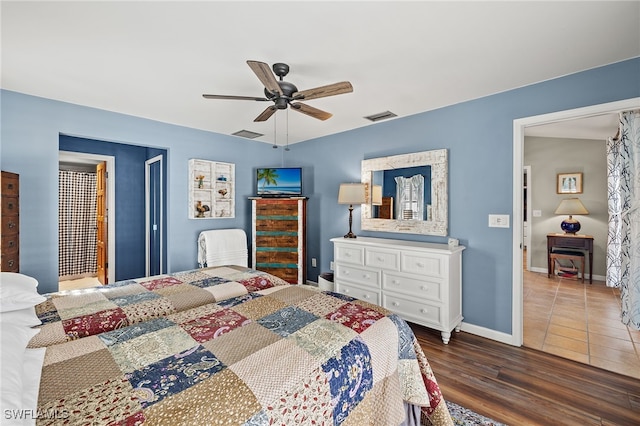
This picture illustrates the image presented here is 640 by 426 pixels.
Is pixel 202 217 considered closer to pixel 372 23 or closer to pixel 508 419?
pixel 372 23

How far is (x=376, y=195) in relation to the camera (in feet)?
12.5

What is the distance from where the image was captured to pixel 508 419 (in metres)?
1.78

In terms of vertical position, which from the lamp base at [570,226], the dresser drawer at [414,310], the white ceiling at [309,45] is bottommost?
the dresser drawer at [414,310]

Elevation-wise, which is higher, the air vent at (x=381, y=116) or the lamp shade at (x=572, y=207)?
the air vent at (x=381, y=116)

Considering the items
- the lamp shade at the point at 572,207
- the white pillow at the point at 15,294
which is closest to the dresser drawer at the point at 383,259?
the white pillow at the point at 15,294

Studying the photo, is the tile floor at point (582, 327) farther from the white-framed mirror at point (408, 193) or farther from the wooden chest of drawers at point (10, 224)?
the wooden chest of drawers at point (10, 224)

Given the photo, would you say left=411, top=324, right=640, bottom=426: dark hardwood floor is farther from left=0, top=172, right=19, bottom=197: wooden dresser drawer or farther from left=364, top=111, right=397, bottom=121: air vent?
left=0, top=172, right=19, bottom=197: wooden dresser drawer

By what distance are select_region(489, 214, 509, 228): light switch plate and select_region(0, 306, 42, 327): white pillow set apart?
136 inches

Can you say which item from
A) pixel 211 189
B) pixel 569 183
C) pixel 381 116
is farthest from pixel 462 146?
pixel 569 183

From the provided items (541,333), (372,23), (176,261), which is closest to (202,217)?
(176,261)

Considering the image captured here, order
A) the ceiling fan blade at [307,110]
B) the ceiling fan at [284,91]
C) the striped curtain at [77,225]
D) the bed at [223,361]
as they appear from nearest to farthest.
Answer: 1. the bed at [223,361]
2. the ceiling fan at [284,91]
3. the ceiling fan blade at [307,110]
4. the striped curtain at [77,225]

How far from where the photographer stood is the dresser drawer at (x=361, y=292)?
326cm

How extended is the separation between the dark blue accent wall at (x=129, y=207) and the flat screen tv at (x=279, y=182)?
169cm

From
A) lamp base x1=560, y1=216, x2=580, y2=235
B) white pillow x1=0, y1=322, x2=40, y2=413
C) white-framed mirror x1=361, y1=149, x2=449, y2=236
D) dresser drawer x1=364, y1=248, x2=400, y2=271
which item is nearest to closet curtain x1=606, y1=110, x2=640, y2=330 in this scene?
white-framed mirror x1=361, y1=149, x2=449, y2=236
